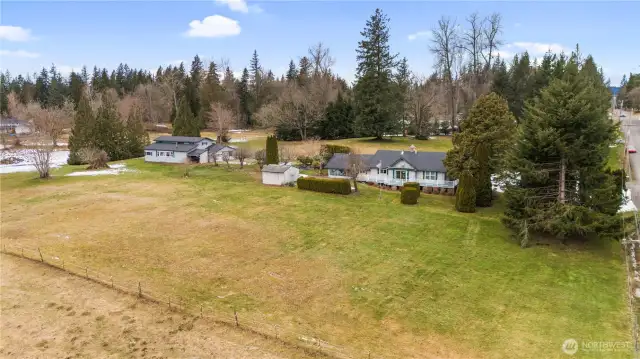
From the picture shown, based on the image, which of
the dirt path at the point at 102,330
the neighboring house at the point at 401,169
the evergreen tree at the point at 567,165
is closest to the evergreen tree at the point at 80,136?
the neighboring house at the point at 401,169

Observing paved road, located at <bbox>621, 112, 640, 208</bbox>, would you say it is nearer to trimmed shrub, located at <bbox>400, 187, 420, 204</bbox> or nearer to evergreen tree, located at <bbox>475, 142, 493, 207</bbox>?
evergreen tree, located at <bbox>475, 142, 493, 207</bbox>

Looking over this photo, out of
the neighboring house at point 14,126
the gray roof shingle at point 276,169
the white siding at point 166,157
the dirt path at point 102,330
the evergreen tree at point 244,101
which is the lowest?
the dirt path at point 102,330

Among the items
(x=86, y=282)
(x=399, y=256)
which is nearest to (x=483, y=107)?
(x=399, y=256)

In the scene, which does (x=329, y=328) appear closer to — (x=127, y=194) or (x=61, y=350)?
(x=61, y=350)

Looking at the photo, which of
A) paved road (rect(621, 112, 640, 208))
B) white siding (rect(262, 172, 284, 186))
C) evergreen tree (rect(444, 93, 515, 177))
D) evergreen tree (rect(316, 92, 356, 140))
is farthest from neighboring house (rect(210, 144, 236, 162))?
paved road (rect(621, 112, 640, 208))

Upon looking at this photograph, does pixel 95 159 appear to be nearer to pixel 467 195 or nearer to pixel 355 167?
pixel 355 167

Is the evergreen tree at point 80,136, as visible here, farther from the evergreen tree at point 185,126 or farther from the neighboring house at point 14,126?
the neighboring house at point 14,126
